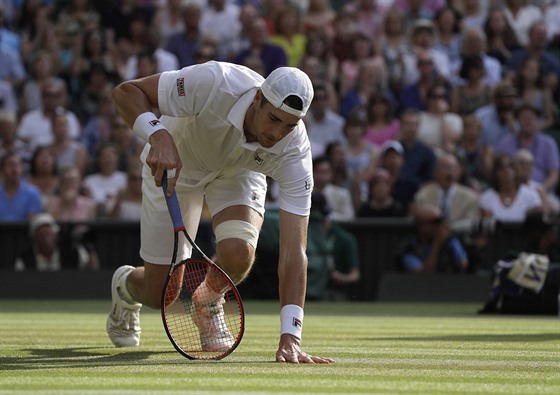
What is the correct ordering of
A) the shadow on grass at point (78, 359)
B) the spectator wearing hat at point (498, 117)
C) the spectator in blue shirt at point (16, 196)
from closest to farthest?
the shadow on grass at point (78, 359) < the spectator in blue shirt at point (16, 196) < the spectator wearing hat at point (498, 117)

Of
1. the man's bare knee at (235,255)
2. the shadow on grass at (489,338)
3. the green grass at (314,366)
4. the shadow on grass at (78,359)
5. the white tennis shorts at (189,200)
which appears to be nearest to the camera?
the green grass at (314,366)

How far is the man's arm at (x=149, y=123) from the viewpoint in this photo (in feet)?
18.1

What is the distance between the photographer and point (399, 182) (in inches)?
550

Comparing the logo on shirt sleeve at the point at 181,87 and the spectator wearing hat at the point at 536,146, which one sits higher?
the spectator wearing hat at the point at 536,146

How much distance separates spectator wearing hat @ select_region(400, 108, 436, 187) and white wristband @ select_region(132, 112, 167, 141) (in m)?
8.60

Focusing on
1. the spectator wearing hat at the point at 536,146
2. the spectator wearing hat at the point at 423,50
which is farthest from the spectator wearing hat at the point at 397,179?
the spectator wearing hat at the point at 423,50

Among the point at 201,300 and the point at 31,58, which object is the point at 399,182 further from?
the point at 201,300

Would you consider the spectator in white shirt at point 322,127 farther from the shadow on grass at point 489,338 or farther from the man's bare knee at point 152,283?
the man's bare knee at point 152,283

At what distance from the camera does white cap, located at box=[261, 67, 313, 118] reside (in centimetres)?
537

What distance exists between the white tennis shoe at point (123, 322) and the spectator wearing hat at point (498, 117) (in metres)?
8.66

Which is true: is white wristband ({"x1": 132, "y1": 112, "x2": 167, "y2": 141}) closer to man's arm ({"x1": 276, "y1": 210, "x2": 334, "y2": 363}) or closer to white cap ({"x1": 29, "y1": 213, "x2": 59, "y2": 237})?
man's arm ({"x1": 276, "y1": 210, "x2": 334, "y2": 363})

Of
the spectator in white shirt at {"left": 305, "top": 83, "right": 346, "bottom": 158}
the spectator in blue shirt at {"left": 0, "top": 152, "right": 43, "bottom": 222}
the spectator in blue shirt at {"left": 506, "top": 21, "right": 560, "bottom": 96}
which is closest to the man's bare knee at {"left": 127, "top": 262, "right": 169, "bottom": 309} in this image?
the spectator in blue shirt at {"left": 0, "top": 152, "right": 43, "bottom": 222}

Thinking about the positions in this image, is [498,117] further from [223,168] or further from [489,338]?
[223,168]

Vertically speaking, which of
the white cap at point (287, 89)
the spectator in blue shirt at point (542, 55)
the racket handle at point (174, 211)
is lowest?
the racket handle at point (174, 211)
